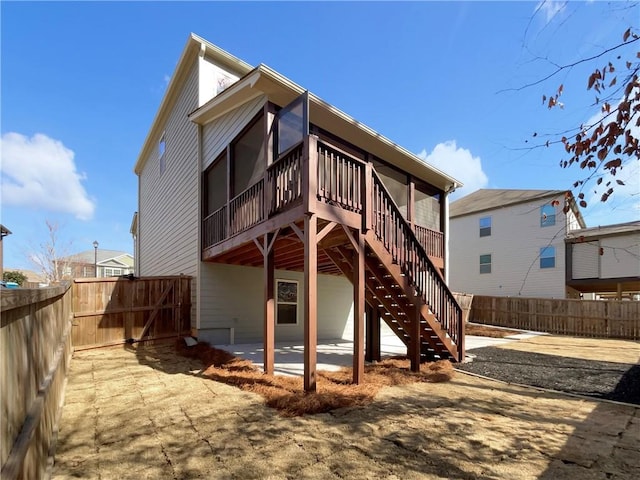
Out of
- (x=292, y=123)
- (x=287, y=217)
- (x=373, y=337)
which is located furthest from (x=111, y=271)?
(x=287, y=217)

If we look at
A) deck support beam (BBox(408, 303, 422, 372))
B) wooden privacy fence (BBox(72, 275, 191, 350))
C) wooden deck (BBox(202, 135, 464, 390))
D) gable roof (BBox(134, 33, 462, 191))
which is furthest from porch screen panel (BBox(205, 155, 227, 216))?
deck support beam (BBox(408, 303, 422, 372))

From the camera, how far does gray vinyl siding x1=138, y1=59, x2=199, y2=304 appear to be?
1033 cm

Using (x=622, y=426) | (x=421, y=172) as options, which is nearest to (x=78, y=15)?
(x=421, y=172)

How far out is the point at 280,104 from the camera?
7410mm

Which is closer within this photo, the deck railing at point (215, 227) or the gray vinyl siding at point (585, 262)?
the deck railing at point (215, 227)

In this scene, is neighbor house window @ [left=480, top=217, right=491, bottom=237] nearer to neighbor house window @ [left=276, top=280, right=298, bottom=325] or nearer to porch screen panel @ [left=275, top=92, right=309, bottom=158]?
neighbor house window @ [left=276, top=280, right=298, bottom=325]

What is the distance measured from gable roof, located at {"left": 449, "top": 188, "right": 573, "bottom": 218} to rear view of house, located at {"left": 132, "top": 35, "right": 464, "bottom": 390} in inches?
424

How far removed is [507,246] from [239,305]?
17797 mm

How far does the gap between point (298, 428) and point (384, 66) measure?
700cm

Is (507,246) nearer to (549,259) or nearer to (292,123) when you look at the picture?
(549,259)

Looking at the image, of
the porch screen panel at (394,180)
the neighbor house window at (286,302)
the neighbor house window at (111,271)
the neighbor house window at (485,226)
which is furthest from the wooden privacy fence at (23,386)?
the neighbor house window at (111,271)

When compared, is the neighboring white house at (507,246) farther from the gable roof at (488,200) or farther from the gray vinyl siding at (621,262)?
the gray vinyl siding at (621,262)

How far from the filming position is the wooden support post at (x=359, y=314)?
210 inches

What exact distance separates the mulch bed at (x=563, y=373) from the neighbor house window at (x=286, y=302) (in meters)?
5.00
